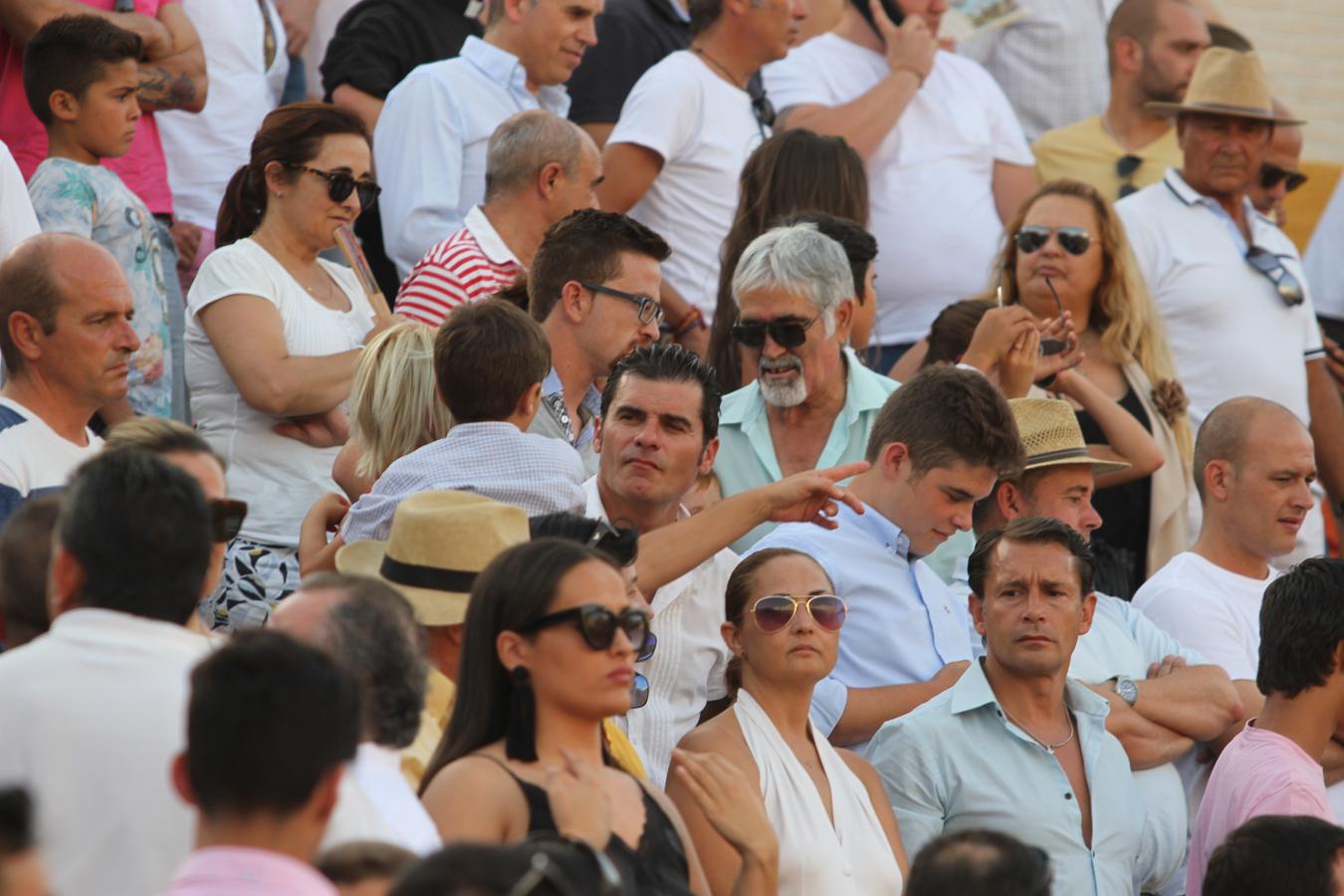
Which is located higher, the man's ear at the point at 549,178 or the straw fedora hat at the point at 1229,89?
the straw fedora hat at the point at 1229,89

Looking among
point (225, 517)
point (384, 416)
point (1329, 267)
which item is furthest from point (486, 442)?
point (1329, 267)

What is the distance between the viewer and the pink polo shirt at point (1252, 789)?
495 centimetres

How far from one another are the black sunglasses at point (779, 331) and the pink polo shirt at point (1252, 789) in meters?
1.68

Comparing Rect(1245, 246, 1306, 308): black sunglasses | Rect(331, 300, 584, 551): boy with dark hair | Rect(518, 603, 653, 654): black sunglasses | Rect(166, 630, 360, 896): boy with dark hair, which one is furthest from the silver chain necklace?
Rect(1245, 246, 1306, 308): black sunglasses

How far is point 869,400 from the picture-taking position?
6188mm

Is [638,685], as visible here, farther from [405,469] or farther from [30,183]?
[30,183]

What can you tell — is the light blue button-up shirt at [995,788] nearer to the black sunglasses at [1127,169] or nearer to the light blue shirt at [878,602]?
the light blue shirt at [878,602]

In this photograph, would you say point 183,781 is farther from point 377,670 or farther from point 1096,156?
point 1096,156

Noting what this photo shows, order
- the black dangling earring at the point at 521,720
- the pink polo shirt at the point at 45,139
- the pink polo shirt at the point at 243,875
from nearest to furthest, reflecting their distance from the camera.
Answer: the pink polo shirt at the point at 243,875, the black dangling earring at the point at 521,720, the pink polo shirt at the point at 45,139

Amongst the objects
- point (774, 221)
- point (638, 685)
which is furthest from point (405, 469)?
point (774, 221)

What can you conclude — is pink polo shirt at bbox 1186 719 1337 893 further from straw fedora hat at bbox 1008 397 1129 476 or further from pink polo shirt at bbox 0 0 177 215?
pink polo shirt at bbox 0 0 177 215

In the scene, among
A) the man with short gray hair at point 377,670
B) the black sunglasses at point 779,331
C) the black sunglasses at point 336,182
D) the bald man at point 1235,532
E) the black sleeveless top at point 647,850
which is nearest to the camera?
the man with short gray hair at point 377,670

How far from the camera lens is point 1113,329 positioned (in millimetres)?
7270

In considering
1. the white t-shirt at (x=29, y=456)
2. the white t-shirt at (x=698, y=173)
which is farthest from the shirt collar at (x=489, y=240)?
the white t-shirt at (x=29, y=456)
